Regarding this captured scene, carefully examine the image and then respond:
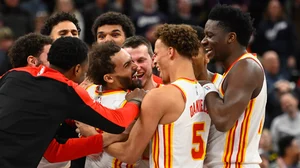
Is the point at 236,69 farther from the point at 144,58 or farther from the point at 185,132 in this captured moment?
the point at 144,58

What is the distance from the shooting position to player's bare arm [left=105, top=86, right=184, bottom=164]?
507cm

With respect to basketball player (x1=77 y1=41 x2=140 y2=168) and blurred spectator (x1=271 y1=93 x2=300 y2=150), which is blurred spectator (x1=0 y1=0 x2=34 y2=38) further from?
basketball player (x1=77 y1=41 x2=140 y2=168)

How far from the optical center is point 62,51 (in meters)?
5.20

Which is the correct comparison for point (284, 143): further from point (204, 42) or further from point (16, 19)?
point (16, 19)

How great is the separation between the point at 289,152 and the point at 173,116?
5.28 m

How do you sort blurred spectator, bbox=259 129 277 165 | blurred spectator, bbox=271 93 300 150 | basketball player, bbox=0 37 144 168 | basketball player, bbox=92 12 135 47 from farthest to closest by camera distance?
blurred spectator, bbox=271 93 300 150 → blurred spectator, bbox=259 129 277 165 → basketball player, bbox=92 12 135 47 → basketball player, bbox=0 37 144 168

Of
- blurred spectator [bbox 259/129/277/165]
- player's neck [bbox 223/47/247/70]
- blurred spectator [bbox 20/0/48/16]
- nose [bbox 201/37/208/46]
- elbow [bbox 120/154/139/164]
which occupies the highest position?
nose [bbox 201/37/208/46]

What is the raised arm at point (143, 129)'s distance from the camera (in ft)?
16.6

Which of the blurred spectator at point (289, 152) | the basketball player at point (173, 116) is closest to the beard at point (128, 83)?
the basketball player at point (173, 116)

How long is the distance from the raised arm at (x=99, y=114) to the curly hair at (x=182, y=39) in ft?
1.85

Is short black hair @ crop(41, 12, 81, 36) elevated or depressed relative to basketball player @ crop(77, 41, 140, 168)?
elevated

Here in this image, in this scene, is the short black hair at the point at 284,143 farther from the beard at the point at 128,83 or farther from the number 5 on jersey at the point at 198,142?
the number 5 on jersey at the point at 198,142

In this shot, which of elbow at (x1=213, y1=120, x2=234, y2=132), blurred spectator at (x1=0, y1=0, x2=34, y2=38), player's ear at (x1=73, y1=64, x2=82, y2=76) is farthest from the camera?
blurred spectator at (x1=0, y1=0, x2=34, y2=38)

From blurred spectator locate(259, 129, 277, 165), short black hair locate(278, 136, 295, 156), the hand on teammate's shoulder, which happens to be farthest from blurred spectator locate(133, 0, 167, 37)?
the hand on teammate's shoulder
